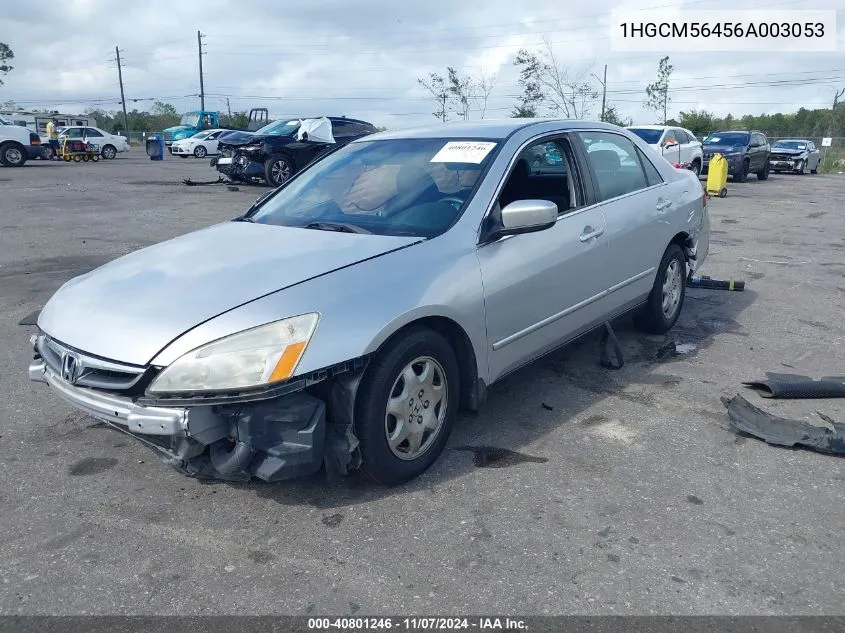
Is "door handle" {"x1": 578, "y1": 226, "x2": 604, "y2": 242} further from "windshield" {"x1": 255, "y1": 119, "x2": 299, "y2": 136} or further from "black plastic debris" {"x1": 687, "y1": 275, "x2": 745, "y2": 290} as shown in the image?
"windshield" {"x1": 255, "y1": 119, "x2": 299, "y2": 136}

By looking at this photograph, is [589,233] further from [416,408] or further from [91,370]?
[91,370]

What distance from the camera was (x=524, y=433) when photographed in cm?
398

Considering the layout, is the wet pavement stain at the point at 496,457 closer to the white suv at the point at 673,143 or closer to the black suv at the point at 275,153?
the black suv at the point at 275,153

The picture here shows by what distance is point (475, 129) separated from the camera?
4.40 metres

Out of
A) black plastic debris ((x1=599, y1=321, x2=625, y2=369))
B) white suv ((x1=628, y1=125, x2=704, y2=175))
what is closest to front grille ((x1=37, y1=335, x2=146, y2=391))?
black plastic debris ((x1=599, y1=321, x2=625, y2=369))

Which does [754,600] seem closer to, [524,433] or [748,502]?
[748,502]

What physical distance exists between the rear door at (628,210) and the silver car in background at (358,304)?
23 mm

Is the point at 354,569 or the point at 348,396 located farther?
the point at 348,396

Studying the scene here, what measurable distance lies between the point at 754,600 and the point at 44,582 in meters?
2.55

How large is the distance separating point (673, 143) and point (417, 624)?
19.4 metres

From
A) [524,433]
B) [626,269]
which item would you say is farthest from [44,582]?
[626,269]

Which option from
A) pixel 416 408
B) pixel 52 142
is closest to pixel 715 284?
pixel 416 408

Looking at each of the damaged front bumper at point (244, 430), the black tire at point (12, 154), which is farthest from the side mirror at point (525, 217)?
the black tire at point (12, 154)

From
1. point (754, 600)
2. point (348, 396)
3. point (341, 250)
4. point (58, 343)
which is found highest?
point (341, 250)
